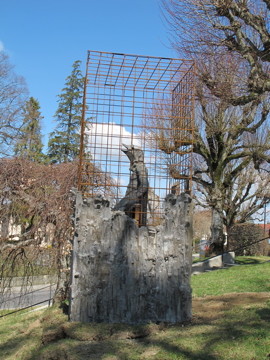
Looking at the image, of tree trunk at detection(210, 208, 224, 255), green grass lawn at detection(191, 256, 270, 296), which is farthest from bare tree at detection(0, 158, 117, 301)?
tree trunk at detection(210, 208, 224, 255)

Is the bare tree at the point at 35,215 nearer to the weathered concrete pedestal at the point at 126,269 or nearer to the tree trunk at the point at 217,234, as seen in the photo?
the weathered concrete pedestal at the point at 126,269

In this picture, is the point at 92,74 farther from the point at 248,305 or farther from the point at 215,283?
the point at 215,283

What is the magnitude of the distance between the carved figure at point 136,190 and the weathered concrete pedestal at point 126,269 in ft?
2.15

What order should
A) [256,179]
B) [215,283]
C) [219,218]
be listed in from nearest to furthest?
[215,283] → [219,218] → [256,179]

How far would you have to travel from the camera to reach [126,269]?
6.20 meters

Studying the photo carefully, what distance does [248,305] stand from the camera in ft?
22.2

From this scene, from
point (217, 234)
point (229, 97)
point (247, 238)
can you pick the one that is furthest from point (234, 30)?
point (247, 238)

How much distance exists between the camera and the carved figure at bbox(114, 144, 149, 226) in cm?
Result: 699

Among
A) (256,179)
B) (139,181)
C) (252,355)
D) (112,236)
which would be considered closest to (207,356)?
(252,355)

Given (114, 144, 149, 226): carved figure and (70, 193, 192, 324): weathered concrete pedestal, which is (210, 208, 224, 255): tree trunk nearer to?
(114, 144, 149, 226): carved figure

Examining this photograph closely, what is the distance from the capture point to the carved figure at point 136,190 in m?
6.99

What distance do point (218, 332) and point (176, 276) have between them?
1.14 meters

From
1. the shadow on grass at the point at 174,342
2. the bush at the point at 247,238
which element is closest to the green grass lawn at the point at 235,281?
the shadow on grass at the point at 174,342

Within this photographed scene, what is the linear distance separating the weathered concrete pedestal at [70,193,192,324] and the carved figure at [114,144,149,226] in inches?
25.8
